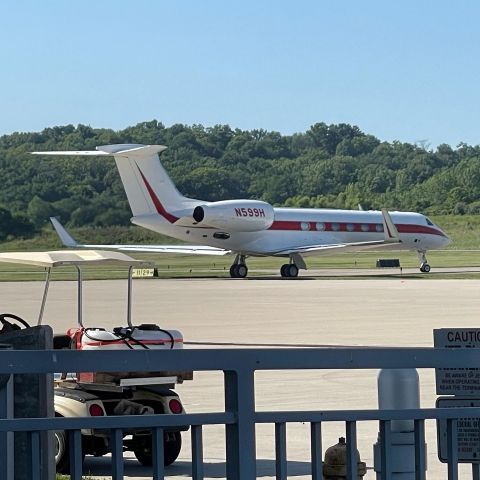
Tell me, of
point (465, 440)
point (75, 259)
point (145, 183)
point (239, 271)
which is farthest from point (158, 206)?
point (465, 440)

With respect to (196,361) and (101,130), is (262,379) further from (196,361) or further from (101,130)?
(101,130)

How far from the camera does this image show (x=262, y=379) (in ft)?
53.1

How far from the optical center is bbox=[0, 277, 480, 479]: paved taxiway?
10.9 meters

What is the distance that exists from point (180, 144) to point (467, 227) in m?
56.9

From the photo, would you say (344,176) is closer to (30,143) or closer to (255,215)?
(30,143)

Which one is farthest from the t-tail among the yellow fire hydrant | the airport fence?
the airport fence

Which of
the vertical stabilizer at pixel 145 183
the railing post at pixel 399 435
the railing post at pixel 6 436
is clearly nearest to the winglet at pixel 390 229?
the vertical stabilizer at pixel 145 183

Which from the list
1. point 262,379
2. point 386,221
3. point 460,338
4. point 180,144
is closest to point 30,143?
point 180,144

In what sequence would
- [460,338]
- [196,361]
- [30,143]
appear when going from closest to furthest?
[196,361] → [460,338] → [30,143]

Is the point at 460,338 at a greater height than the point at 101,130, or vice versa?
the point at 101,130

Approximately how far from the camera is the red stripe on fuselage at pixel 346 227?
5878cm

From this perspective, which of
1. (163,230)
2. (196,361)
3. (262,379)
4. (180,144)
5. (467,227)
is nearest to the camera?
(196,361)

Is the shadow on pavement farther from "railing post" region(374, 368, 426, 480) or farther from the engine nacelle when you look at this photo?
the engine nacelle

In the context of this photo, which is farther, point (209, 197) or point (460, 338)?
point (209, 197)
